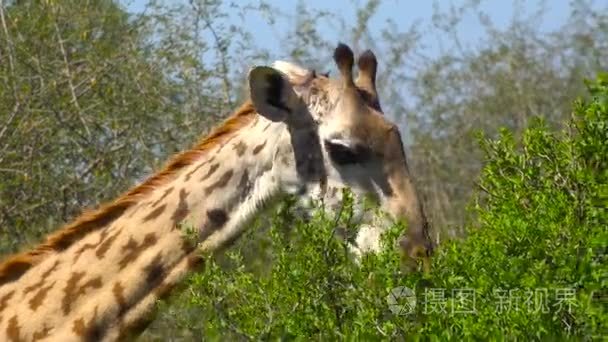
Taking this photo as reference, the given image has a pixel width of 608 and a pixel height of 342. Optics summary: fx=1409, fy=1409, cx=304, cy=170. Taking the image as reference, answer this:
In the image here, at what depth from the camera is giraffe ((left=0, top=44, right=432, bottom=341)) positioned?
498 centimetres

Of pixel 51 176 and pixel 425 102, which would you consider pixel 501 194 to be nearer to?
pixel 51 176

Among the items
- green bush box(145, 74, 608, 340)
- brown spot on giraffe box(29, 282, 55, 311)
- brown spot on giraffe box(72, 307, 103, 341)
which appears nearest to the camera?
green bush box(145, 74, 608, 340)

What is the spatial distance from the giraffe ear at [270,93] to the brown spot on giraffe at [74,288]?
2.98 feet

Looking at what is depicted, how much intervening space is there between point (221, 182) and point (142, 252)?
16.3 inches

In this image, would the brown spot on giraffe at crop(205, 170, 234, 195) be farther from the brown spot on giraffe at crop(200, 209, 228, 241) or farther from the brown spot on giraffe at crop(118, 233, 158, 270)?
the brown spot on giraffe at crop(118, 233, 158, 270)

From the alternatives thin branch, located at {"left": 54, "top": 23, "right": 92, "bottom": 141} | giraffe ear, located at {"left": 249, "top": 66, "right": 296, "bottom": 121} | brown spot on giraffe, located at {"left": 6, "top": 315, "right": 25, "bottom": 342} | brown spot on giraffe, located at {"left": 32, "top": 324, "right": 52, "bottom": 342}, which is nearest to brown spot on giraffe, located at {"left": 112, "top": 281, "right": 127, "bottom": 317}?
brown spot on giraffe, located at {"left": 32, "top": 324, "right": 52, "bottom": 342}

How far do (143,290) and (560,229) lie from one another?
5.79ft

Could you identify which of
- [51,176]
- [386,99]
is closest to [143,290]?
[51,176]

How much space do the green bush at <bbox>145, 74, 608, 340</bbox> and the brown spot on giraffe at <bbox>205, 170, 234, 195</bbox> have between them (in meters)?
0.92

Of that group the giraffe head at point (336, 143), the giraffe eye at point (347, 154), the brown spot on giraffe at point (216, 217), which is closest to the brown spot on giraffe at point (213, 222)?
the brown spot on giraffe at point (216, 217)

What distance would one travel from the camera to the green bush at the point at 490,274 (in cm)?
361

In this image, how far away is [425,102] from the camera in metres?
22.1

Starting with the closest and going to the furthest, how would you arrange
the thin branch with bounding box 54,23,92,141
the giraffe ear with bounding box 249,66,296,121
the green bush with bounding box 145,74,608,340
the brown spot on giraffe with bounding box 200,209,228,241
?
the green bush with bounding box 145,74,608,340, the brown spot on giraffe with bounding box 200,209,228,241, the giraffe ear with bounding box 249,66,296,121, the thin branch with bounding box 54,23,92,141

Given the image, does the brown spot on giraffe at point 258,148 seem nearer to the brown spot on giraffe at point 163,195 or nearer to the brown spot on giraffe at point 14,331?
the brown spot on giraffe at point 163,195
